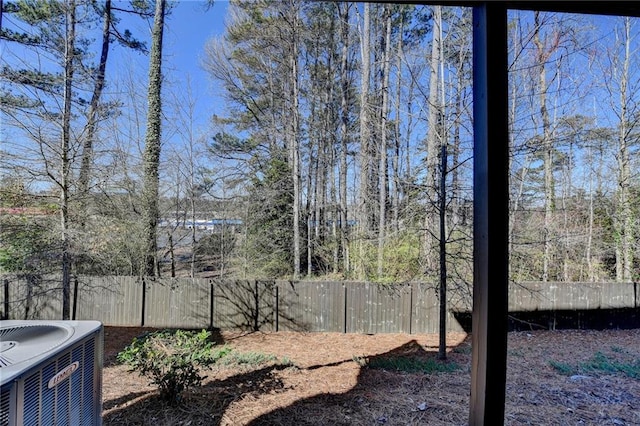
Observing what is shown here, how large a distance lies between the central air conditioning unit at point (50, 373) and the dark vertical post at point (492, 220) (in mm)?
1128

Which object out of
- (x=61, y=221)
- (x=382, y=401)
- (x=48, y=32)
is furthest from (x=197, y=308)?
(x=48, y=32)

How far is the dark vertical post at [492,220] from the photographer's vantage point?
2.77 ft

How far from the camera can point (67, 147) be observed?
2602 millimetres

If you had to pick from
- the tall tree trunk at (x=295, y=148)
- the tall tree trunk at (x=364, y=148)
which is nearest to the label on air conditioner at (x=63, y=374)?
the tall tree trunk at (x=364, y=148)

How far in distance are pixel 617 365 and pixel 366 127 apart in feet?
13.6

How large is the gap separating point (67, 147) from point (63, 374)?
2.68 m

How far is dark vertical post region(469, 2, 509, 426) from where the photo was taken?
2.77ft

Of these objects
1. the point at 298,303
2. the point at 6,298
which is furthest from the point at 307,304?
the point at 6,298

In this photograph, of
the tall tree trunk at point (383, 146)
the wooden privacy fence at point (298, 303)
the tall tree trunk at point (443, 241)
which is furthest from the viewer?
the tall tree trunk at point (383, 146)

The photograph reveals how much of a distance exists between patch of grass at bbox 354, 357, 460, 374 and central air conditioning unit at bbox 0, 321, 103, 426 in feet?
8.32

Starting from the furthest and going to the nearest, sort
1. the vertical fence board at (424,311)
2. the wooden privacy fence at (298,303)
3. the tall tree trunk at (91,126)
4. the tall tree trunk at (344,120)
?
the tall tree trunk at (344,120) < the vertical fence board at (424,311) < the wooden privacy fence at (298,303) < the tall tree trunk at (91,126)

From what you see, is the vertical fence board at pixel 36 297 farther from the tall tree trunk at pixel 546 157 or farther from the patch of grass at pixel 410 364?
the tall tree trunk at pixel 546 157

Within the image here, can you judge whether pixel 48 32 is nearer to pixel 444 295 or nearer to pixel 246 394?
pixel 246 394

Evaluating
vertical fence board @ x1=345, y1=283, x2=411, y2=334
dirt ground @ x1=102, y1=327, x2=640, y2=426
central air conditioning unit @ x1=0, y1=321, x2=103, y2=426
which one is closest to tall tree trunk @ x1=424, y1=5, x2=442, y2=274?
vertical fence board @ x1=345, y1=283, x2=411, y2=334
